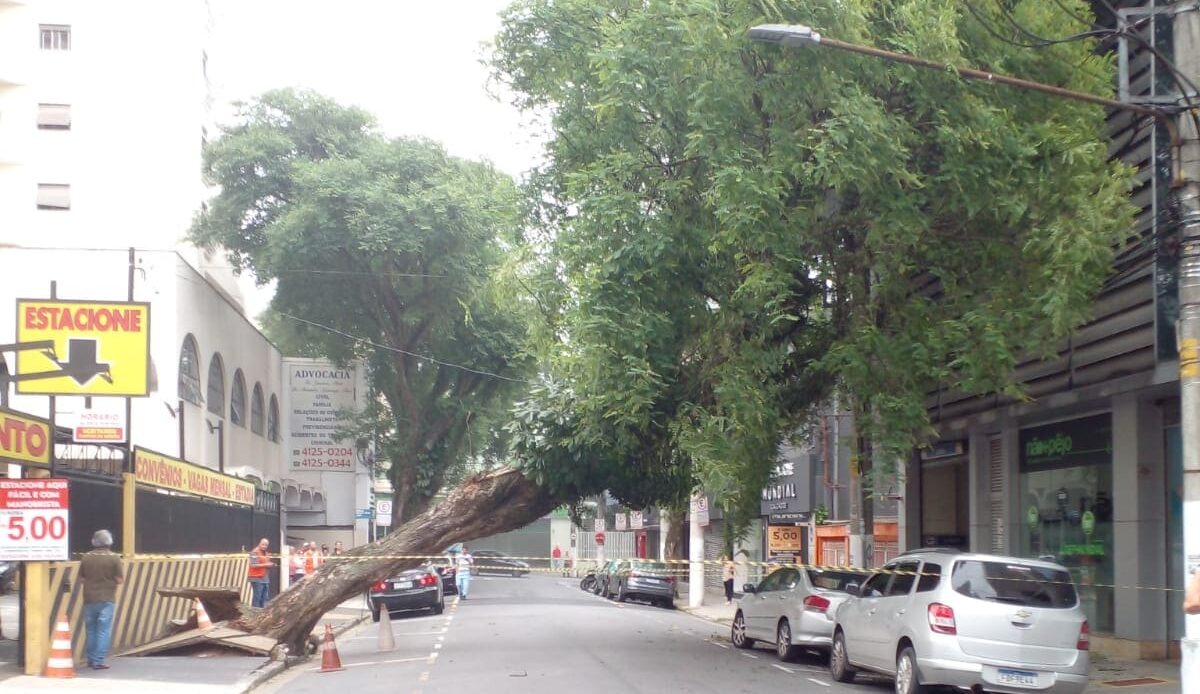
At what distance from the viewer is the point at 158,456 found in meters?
20.5

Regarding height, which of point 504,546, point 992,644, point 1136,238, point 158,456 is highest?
point 1136,238

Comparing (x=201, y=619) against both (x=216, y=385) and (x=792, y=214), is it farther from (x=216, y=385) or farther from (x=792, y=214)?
(x=216, y=385)

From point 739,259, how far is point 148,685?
28.2 ft

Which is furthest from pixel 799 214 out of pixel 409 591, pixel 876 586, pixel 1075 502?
pixel 409 591

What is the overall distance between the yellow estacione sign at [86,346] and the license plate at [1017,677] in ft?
41.3

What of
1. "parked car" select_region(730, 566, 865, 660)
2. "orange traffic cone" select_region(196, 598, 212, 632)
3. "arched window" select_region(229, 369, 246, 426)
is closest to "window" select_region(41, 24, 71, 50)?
"arched window" select_region(229, 369, 246, 426)

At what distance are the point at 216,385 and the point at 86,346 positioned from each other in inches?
730

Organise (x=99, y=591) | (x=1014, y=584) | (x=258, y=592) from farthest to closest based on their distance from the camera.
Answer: (x=258, y=592) < (x=99, y=591) < (x=1014, y=584)

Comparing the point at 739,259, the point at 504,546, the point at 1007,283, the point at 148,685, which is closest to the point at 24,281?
the point at 148,685

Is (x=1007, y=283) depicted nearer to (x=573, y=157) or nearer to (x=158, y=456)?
(x=573, y=157)

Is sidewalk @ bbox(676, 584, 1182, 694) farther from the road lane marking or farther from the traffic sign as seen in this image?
the traffic sign

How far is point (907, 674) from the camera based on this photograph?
13.6m

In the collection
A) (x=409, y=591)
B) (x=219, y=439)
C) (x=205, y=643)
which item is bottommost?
(x=409, y=591)

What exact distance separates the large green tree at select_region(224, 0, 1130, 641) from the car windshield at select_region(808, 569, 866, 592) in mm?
2934
